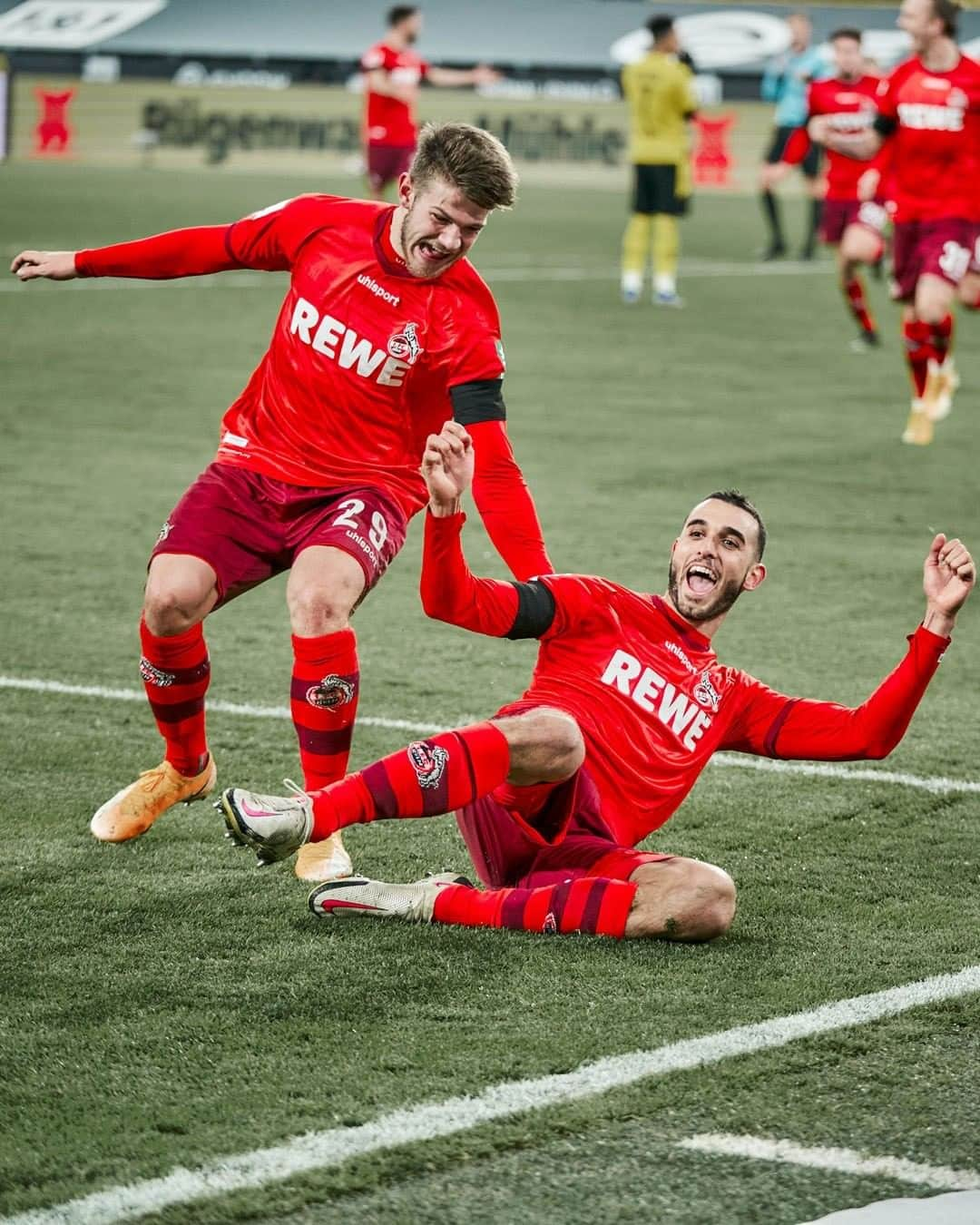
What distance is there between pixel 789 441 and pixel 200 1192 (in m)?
9.30

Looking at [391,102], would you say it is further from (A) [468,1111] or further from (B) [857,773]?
(A) [468,1111]

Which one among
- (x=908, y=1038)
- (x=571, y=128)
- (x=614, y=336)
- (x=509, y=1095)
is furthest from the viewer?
(x=571, y=128)

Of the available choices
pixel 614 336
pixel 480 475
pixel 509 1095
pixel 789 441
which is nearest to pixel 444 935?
pixel 509 1095

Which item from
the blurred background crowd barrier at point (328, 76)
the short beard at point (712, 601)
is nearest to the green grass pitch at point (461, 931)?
the short beard at point (712, 601)

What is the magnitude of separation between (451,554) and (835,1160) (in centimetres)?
154

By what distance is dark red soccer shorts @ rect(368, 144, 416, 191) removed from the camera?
20844mm

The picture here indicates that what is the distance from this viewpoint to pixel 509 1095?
3.35 metres

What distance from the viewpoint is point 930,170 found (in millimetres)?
11836

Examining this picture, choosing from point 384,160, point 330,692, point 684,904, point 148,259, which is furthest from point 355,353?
point 384,160

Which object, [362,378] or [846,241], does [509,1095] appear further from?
[846,241]

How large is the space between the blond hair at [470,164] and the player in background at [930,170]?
7043 mm

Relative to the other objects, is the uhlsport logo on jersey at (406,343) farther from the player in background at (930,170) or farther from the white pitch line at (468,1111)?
the player in background at (930,170)

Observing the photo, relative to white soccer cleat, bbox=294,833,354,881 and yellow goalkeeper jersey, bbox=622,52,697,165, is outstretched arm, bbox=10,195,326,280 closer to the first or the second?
white soccer cleat, bbox=294,833,354,881

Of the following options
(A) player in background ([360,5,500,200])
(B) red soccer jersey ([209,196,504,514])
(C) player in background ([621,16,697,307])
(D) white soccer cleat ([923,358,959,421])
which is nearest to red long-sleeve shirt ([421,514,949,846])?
(B) red soccer jersey ([209,196,504,514])
